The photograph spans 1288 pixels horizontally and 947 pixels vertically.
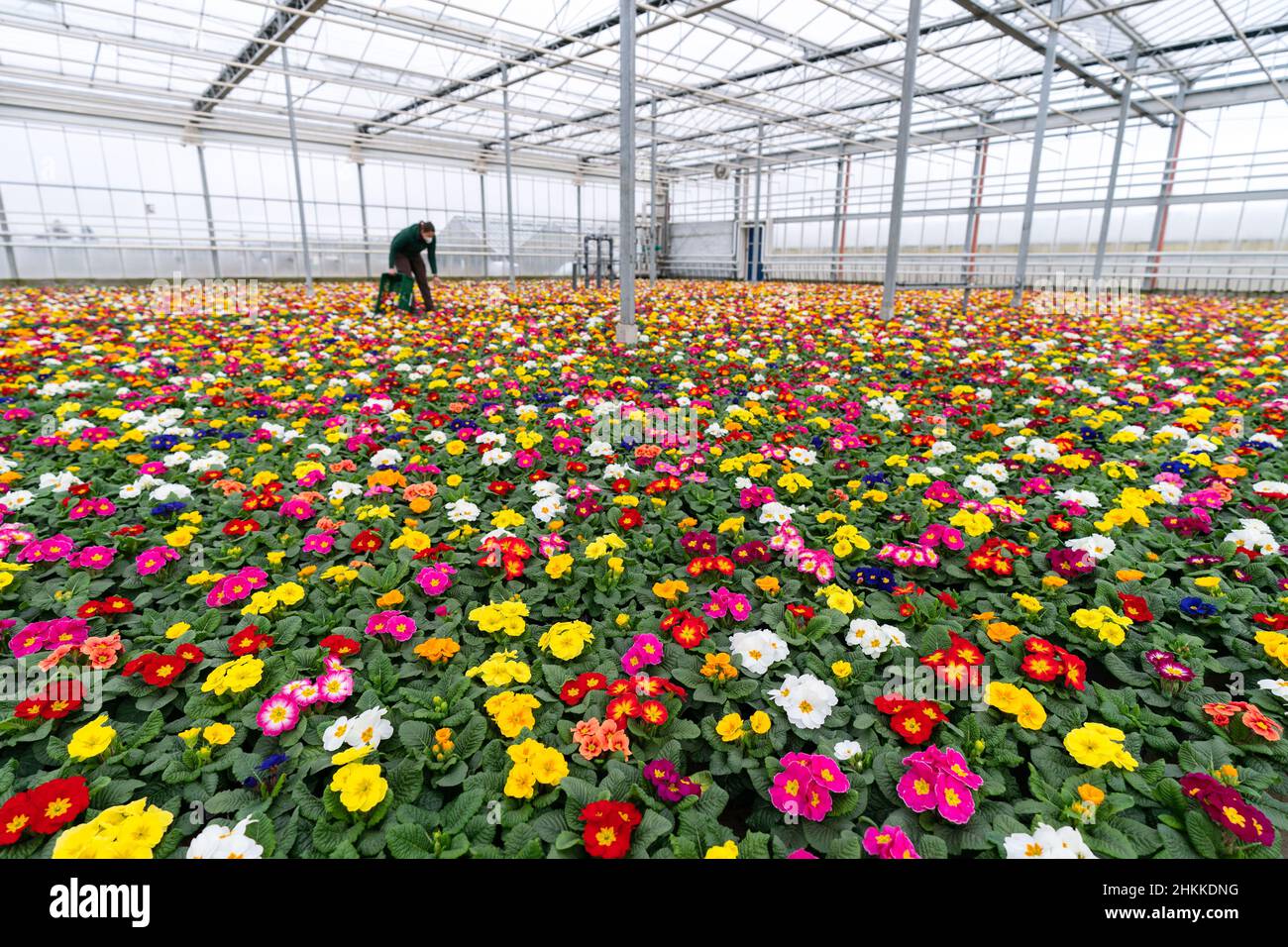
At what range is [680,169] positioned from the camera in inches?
1000

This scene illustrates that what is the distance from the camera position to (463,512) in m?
2.78

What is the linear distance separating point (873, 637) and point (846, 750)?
0.49m

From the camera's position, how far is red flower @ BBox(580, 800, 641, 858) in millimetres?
1272

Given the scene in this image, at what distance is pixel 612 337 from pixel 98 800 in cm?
683

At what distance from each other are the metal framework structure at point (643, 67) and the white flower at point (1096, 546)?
18.2 feet

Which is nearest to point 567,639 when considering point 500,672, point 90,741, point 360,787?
point 500,672

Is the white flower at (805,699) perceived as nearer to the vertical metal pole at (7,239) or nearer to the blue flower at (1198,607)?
the blue flower at (1198,607)

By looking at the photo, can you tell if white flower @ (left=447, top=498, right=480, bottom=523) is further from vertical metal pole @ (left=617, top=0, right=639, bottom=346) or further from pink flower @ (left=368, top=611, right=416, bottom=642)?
vertical metal pole @ (left=617, top=0, right=639, bottom=346)

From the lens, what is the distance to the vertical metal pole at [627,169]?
22.3 ft

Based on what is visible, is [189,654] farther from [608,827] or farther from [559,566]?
[608,827]

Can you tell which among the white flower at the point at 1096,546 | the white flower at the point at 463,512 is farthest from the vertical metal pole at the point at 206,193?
the white flower at the point at 1096,546
